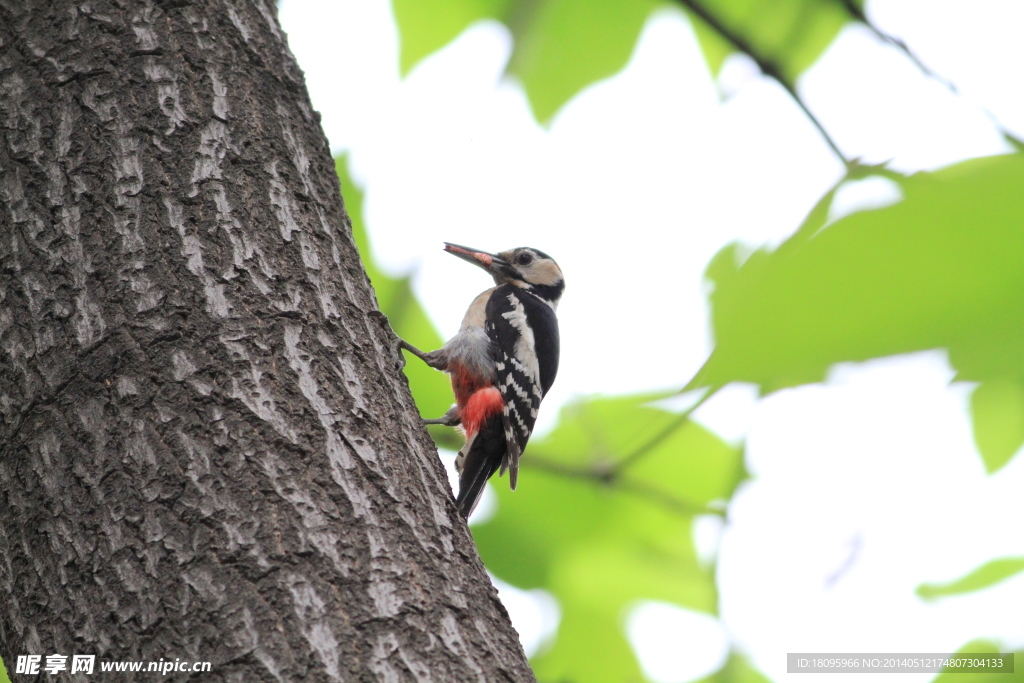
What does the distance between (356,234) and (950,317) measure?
5.08ft

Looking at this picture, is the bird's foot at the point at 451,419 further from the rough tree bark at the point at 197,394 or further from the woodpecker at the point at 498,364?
the rough tree bark at the point at 197,394

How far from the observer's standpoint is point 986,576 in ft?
6.18

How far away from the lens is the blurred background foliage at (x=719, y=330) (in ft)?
3.97

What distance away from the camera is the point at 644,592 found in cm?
222

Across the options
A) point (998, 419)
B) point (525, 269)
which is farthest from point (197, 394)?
point (525, 269)

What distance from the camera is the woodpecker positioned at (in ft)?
10.2

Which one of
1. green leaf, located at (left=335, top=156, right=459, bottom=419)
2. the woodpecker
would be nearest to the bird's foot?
the woodpecker

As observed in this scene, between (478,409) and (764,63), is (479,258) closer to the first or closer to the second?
(478,409)

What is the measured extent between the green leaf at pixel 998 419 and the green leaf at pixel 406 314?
56.0 inches

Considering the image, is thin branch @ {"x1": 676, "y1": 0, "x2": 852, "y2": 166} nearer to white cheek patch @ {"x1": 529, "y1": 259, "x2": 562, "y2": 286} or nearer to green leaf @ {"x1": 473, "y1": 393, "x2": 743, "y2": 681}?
green leaf @ {"x1": 473, "y1": 393, "x2": 743, "y2": 681}

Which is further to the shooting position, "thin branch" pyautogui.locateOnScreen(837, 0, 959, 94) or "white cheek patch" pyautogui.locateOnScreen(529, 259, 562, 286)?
"white cheek patch" pyautogui.locateOnScreen(529, 259, 562, 286)

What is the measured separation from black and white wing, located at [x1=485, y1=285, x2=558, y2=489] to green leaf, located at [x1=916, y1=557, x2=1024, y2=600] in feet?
4.61

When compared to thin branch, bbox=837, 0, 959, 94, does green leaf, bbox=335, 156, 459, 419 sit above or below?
below

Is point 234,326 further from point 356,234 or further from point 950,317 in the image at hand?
point 950,317
